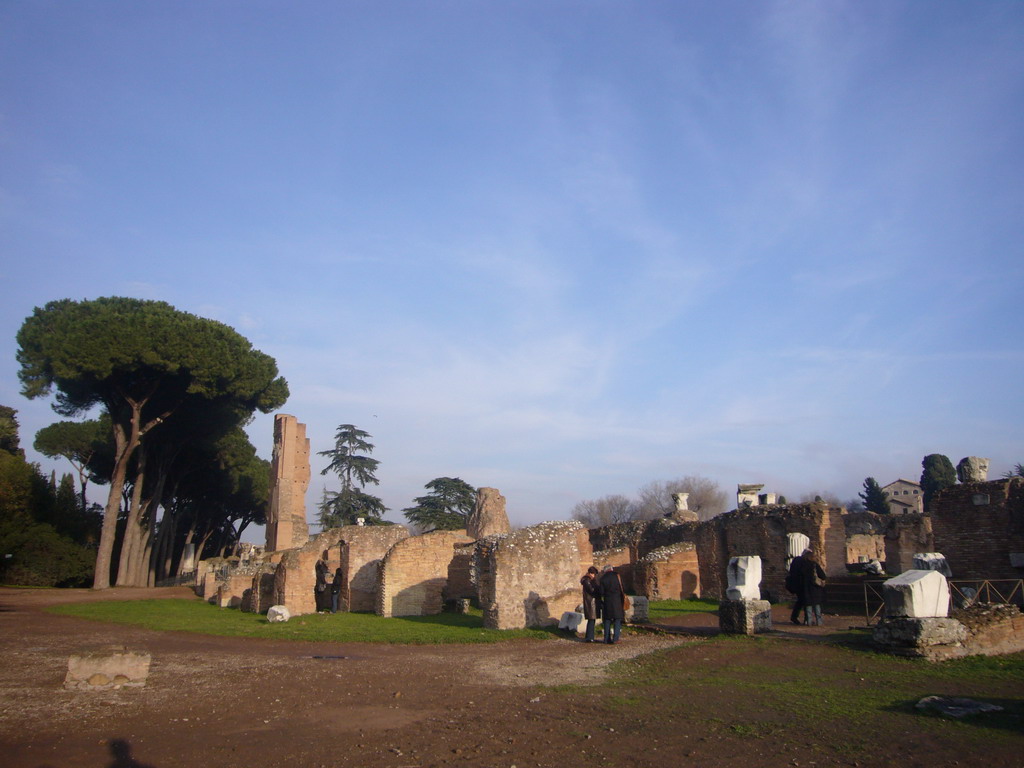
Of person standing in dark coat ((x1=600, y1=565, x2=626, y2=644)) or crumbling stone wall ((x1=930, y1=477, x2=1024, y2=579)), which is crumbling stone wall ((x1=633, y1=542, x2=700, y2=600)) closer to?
crumbling stone wall ((x1=930, y1=477, x2=1024, y2=579))

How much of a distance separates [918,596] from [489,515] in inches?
765

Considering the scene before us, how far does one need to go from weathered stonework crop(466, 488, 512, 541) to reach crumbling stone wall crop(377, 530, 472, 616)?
9.93 metres

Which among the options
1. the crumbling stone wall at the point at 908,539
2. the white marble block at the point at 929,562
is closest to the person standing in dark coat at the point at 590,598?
the white marble block at the point at 929,562

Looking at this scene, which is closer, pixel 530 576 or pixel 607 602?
pixel 607 602

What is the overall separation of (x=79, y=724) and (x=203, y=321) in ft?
82.3

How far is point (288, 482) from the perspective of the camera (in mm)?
39688

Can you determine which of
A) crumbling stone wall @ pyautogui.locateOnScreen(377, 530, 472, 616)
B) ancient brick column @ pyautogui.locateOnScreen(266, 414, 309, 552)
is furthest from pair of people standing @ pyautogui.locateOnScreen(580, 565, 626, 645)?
ancient brick column @ pyautogui.locateOnScreen(266, 414, 309, 552)

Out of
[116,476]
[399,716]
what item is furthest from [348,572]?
[116,476]

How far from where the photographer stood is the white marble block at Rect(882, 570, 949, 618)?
8016 millimetres

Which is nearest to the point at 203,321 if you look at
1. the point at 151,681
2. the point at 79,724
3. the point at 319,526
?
the point at 319,526

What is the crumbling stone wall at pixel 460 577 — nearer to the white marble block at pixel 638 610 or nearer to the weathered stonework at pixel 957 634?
the white marble block at pixel 638 610

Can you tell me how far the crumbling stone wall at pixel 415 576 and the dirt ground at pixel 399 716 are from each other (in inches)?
199

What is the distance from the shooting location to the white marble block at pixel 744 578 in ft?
33.3

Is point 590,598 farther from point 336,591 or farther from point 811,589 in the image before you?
point 336,591
